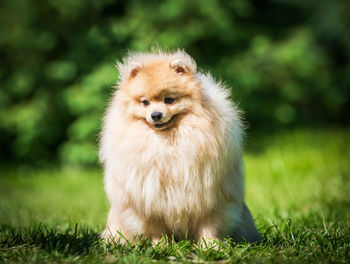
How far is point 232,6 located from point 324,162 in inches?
201

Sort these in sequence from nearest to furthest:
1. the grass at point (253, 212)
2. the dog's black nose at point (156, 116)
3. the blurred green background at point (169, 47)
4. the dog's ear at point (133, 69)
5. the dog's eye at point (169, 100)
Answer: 1. the grass at point (253, 212)
2. the dog's black nose at point (156, 116)
3. the dog's eye at point (169, 100)
4. the dog's ear at point (133, 69)
5. the blurred green background at point (169, 47)

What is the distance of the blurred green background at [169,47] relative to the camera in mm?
8922

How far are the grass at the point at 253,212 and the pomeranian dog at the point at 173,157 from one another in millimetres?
191

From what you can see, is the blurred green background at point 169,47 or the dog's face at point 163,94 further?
the blurred green background at point 169,47

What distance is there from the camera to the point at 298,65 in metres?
10.1

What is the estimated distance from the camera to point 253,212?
4.20 meters

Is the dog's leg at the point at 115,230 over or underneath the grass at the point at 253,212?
over

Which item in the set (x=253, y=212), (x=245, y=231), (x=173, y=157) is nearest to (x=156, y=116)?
(x=173, y=157)

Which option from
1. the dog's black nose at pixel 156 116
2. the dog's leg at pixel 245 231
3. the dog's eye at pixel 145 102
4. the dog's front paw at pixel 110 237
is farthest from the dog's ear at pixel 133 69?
the dog's leg at pixel 245 231

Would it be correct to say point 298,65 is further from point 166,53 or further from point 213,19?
point 166,53

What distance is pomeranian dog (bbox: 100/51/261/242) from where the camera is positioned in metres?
2.68

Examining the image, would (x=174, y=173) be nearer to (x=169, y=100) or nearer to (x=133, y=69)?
(x=169, y=100)

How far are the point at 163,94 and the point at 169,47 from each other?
18.2 ft

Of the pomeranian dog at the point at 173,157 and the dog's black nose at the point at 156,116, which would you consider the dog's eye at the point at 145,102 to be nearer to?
the pomeranian dog at the point at 173,157
